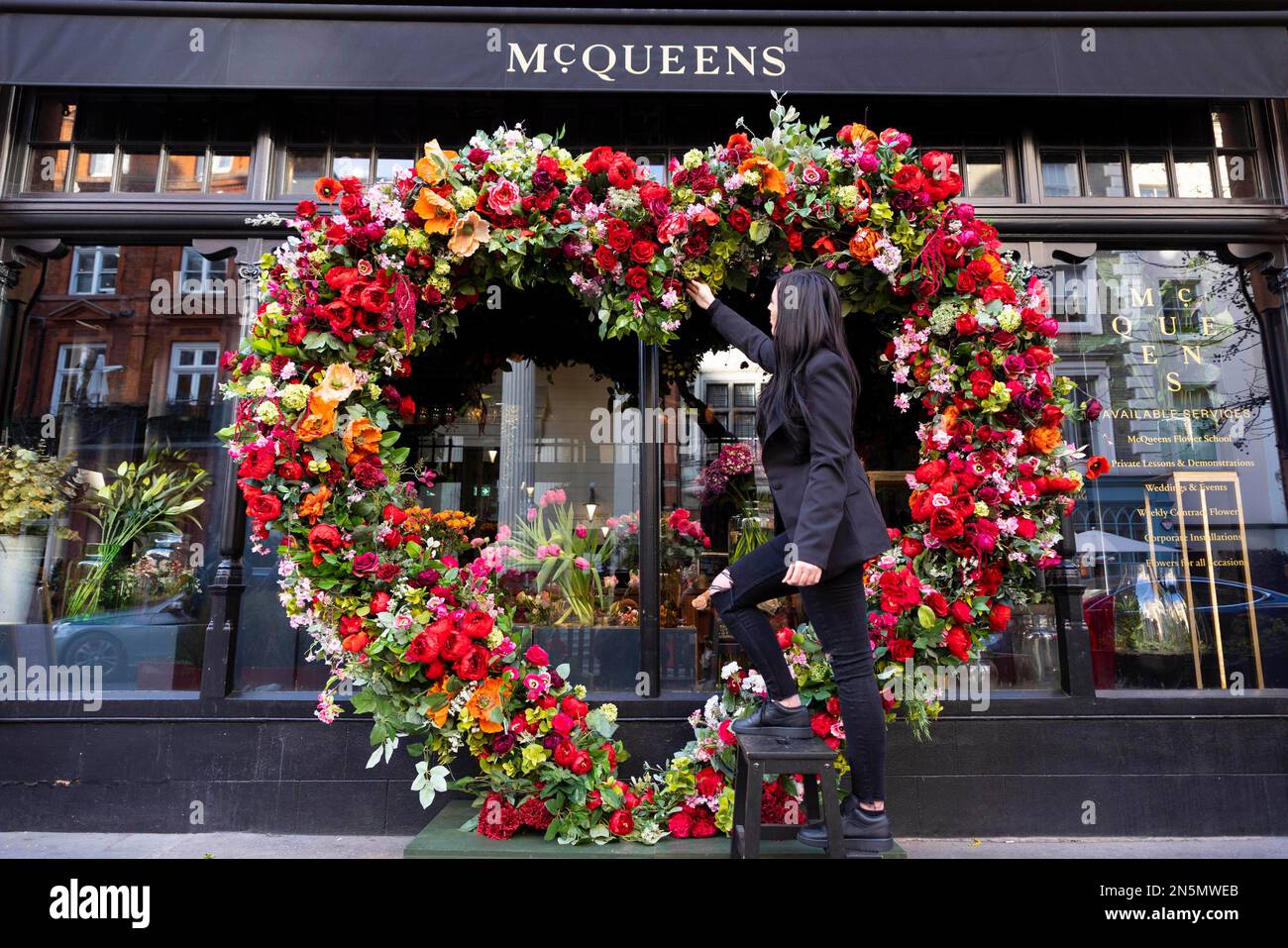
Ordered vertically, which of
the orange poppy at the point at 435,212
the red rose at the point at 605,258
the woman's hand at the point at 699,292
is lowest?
the woman's hand at the point at 699,292

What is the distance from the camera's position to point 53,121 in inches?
193

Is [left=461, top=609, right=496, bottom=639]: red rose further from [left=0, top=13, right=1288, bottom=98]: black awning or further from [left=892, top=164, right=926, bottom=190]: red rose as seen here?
[left=0, top=13, right=1288, bottom=98]: black awning

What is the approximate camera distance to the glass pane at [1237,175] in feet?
16.3

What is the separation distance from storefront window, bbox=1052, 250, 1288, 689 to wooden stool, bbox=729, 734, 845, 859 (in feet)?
9.43

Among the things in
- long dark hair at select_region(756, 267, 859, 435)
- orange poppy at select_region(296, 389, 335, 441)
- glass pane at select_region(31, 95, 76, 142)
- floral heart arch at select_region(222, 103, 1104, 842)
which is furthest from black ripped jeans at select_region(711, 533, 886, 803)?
glass pane at select_region(31, 95, 76, 142)

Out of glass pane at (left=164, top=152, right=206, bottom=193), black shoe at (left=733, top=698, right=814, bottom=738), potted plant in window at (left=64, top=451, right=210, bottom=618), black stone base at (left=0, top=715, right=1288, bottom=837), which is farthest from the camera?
glass pane at (left=164, top=152, right=206, bottom=193)

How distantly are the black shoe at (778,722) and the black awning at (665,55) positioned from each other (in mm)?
3702

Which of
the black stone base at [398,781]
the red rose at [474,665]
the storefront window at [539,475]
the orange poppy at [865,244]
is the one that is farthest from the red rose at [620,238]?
the black stone base at [398,781]

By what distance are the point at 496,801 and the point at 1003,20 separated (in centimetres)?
543

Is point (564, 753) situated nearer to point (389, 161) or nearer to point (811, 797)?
point (811, 797)

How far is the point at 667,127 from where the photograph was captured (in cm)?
508

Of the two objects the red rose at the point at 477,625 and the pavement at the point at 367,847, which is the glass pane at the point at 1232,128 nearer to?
the pavement at the point at 367,847

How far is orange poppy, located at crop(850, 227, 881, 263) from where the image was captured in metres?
3.33
